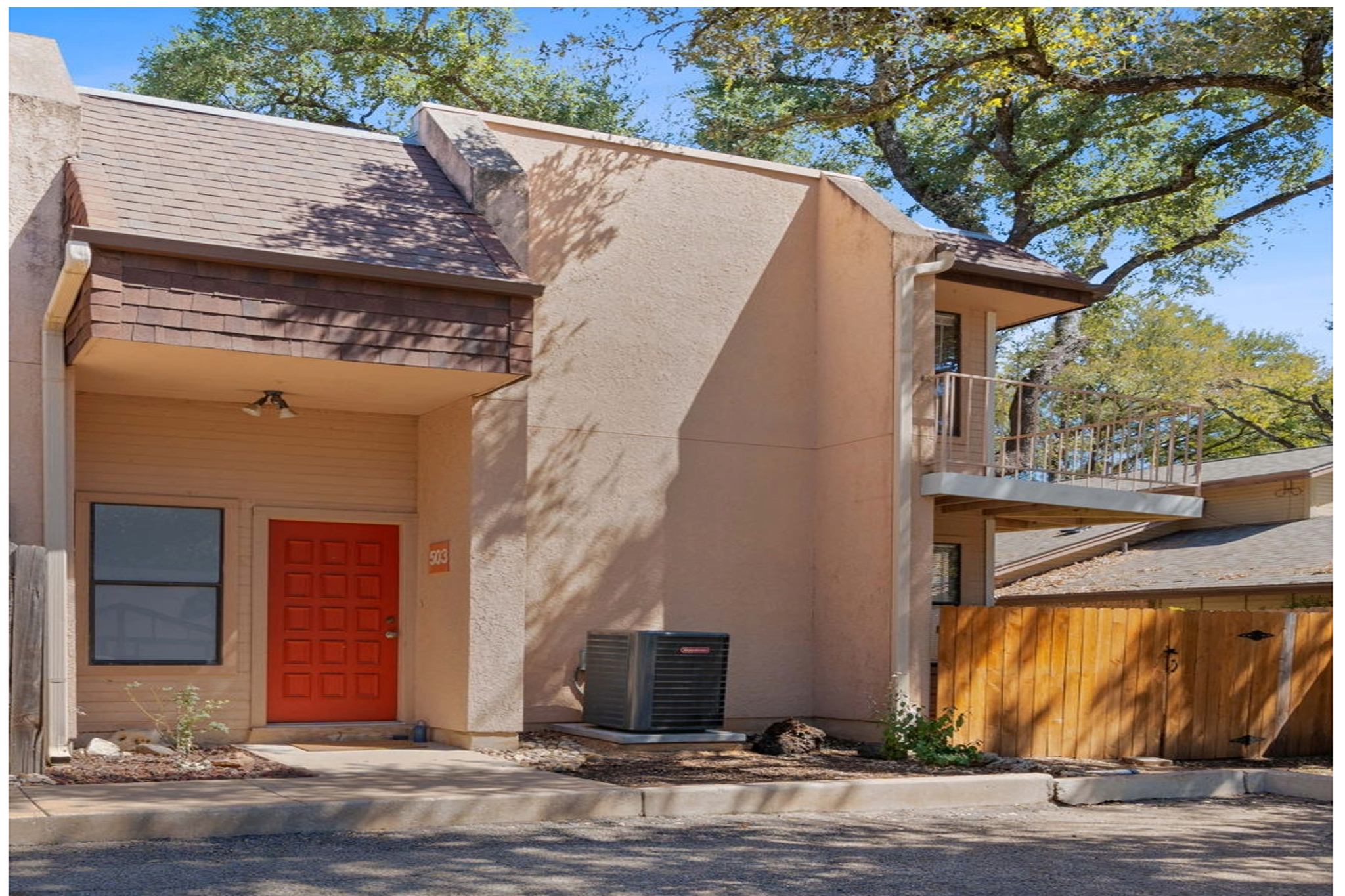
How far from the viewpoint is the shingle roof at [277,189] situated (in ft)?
35.5

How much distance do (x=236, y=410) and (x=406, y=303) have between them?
254cm

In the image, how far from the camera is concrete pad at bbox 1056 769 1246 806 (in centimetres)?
1102

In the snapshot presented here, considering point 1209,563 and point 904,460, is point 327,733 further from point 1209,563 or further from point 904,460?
point 1209,563

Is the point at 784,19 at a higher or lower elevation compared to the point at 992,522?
higher

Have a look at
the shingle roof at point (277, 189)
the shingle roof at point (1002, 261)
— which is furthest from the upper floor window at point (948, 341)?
the shingle roof at point (277, 189)

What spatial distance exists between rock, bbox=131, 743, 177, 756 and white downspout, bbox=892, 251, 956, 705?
21.1 feet

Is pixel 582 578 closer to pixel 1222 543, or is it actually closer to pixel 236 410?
pixel 236 410

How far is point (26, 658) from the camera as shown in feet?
31.5

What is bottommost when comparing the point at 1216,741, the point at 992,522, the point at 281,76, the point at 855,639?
the point at 1216,741

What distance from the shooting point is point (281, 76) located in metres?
28.1

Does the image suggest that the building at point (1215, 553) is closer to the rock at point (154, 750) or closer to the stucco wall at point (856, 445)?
the stucco wall at point (856, 445)

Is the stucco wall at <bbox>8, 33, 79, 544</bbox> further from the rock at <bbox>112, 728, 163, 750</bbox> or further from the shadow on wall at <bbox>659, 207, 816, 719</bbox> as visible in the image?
the shadow on wall at <bbox>659, 207, 816, 719</bbox>

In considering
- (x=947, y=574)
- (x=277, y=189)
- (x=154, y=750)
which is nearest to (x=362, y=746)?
(x=154, y=750)

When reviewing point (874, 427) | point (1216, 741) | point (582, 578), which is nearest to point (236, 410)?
point (582, 578)
